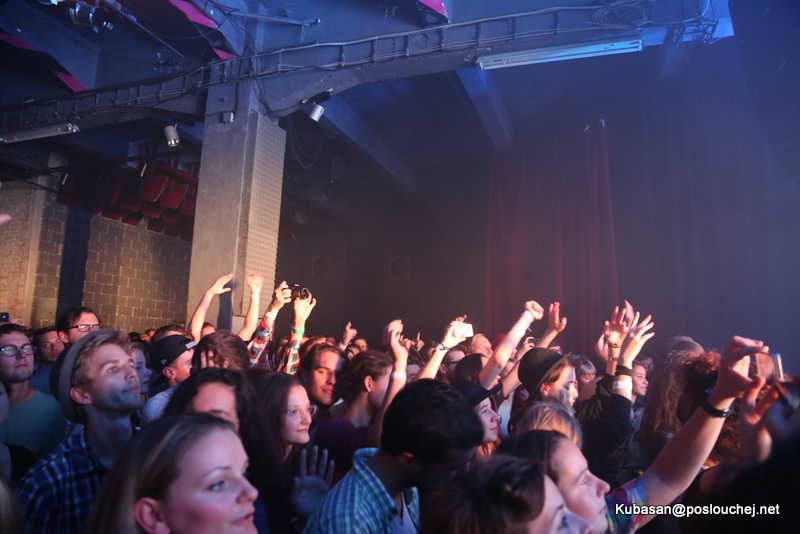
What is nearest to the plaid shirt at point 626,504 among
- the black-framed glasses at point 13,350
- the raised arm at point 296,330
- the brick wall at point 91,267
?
the raised arm at point 296,330

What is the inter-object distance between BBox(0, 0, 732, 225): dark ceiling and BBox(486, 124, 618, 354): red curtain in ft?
2.22

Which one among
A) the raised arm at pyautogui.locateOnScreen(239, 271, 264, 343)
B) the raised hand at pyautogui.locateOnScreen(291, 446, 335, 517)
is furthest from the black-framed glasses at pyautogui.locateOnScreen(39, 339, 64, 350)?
the raised hand at pyautogui.locateOnScreen(291, 446, 335, 517)

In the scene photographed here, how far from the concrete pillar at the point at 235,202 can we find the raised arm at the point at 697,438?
172 inches

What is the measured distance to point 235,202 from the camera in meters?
5.62

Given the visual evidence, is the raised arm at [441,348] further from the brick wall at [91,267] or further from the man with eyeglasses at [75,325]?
the brick wall at [91,267]

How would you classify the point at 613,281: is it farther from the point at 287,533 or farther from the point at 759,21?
the point at 287,533

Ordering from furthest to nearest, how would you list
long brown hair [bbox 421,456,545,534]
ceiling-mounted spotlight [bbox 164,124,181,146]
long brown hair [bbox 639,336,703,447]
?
ceiling-mounted spotlight [bbox 164,124,181,146]
long brown hair [bbox 639,336,703,447]
long brown hair [bbox 421,456,545,534]

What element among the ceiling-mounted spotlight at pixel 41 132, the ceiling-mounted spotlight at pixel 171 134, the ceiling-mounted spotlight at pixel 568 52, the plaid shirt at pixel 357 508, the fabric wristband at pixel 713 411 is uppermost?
the ceiling-mounted spotlight at pixel 568 52

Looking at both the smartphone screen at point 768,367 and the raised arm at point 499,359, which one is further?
the raised arm at point 499,359

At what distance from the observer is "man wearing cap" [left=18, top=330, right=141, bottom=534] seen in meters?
1.67

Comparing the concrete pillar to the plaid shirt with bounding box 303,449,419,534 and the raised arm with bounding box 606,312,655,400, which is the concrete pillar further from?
the plaid shirt with bounding box 303,449,419,534

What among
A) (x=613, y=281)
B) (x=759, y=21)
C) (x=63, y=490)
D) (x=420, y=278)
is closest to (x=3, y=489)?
(x=63, y=490)

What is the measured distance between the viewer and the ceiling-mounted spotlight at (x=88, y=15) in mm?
5168

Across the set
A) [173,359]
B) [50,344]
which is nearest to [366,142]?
[50,344]
